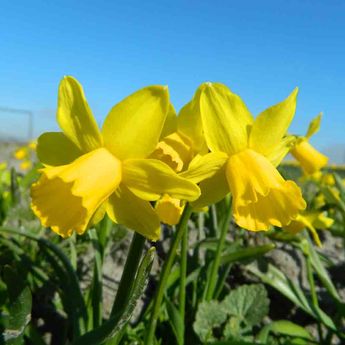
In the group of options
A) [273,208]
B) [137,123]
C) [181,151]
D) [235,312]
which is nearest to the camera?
[137,123]

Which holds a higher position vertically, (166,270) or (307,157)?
(307,157)

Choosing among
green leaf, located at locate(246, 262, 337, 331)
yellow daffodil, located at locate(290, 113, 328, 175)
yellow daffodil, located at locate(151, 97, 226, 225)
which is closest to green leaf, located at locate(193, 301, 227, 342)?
green leaf, located at locate(246, 262, 337, 331)

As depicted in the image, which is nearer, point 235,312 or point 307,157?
point 235,312

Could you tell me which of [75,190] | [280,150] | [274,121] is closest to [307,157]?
[280,150]

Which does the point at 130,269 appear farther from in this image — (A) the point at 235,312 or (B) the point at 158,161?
(A) the point at 235,312

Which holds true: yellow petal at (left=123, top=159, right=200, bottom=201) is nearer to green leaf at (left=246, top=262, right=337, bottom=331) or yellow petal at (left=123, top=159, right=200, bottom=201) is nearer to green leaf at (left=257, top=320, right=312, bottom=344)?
green leaf at (left=257, top=320, right=312, bottom=344)

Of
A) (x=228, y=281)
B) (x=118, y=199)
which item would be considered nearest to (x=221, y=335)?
(x=228, y=281)

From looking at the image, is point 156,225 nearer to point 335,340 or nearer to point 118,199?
point 118,199
